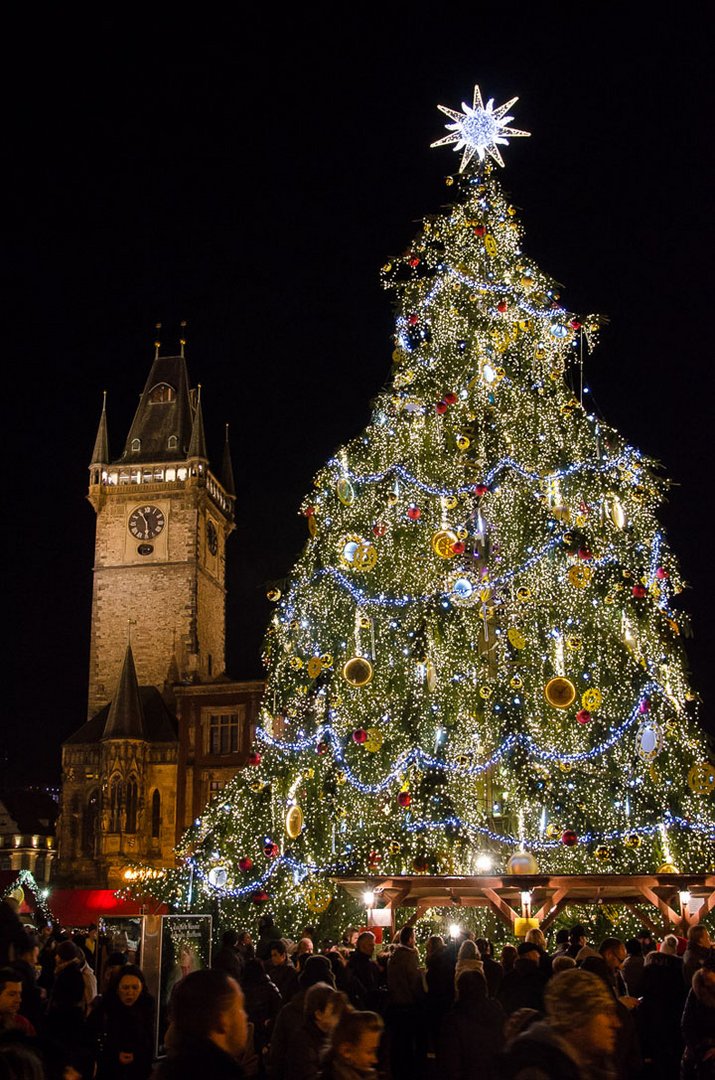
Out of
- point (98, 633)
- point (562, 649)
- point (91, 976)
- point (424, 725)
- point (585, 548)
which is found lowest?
point (91, 976)

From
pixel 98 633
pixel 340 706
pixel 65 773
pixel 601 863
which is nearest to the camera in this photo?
pixel 601 863

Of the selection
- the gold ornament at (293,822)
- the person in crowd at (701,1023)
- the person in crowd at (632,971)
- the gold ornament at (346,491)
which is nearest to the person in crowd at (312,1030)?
the person in crowd at (701,1023)

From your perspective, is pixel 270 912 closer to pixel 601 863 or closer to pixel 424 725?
pixel 424 725

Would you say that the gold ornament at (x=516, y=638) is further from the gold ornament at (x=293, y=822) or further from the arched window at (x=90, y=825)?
the arched window at (x=90, y=825)

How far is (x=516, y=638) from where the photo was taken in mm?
18250

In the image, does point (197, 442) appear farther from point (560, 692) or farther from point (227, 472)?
point (560, 692)

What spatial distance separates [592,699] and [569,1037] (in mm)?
13702

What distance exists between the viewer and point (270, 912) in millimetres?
19250

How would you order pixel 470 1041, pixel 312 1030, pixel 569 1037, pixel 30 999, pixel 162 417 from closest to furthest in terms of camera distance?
pixel 569 1037 < pixel 470 1041 < pixel 312 1030 < pixel 30 999 < pixel 162 417

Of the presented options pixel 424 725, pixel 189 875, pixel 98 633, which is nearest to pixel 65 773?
pixel 98 633

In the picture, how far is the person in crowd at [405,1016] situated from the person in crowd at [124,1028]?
9.88 feet

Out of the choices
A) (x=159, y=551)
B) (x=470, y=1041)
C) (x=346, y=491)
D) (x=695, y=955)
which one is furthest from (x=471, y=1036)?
(x=159, y=551)

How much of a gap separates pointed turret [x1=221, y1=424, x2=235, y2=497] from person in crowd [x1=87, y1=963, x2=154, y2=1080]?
5364cm

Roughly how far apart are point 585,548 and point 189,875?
29.5ft
